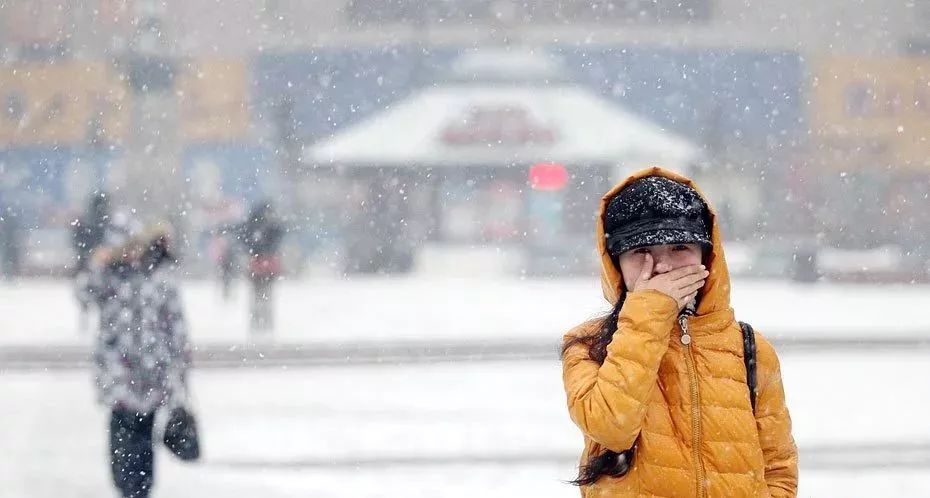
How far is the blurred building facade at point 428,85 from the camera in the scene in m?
26.6

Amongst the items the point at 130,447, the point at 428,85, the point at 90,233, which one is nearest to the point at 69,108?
the point at 428,85

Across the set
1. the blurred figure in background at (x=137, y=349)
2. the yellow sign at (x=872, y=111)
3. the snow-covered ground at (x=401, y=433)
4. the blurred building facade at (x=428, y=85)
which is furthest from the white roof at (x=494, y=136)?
the blurred figure in background at (x=137, y=349)

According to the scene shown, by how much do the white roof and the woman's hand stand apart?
24597mm

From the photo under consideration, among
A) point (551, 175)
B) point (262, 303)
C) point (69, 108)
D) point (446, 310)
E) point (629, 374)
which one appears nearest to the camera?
point (629, 374)

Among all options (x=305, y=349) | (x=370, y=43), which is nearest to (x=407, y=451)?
(x=305, y=349)

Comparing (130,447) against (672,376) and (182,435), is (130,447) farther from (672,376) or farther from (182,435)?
(672,376)

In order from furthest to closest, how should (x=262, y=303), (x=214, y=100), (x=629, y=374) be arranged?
(x=214, y=100)
(x=262, y=303)
(x=629, y=374)

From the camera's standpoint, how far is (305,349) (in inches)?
445

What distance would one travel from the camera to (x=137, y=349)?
429 centimetres

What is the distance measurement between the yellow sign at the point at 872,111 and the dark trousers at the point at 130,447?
28120mm

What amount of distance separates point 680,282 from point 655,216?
0.14 metres

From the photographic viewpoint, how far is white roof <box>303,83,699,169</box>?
26.7 m

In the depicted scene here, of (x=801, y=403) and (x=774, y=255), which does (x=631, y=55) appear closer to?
(x=774, y=255)

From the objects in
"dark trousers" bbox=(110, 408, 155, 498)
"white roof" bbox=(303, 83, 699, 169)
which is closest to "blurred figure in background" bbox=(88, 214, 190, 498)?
"dark trousers" bbox=(110, 408, 155, 498)
